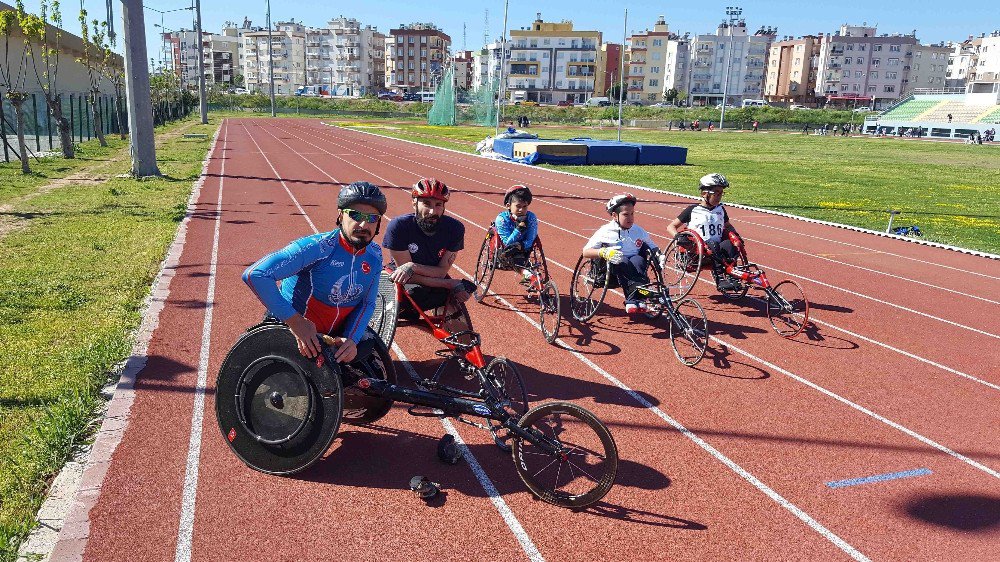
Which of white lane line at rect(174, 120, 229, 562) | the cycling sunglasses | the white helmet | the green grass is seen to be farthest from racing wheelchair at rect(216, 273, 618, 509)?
the white helmet

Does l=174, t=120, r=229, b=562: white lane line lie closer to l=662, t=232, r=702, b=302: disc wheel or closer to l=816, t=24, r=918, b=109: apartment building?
l=662, t=232, r=702, b=302: disc wheel

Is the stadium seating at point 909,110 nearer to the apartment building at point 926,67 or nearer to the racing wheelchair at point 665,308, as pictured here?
the apartment building at point 926,67

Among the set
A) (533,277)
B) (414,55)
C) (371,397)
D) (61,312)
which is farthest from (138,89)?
(414,55)

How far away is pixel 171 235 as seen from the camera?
1201 cm

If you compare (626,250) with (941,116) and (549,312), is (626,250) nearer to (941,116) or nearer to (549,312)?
(549,312)

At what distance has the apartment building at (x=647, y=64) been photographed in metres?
A: 122

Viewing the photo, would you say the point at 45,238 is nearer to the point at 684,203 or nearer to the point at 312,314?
the point at 312,314

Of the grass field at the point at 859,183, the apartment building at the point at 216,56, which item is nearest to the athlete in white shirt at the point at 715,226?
the grass field at the point at 859,183

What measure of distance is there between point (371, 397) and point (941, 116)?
87382mm

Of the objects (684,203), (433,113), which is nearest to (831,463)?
(684,203)

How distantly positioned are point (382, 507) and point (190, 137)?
131 feet

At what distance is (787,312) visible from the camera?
788 centimetres

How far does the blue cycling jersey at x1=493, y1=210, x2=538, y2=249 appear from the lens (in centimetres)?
831

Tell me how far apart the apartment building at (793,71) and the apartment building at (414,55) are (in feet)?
205
